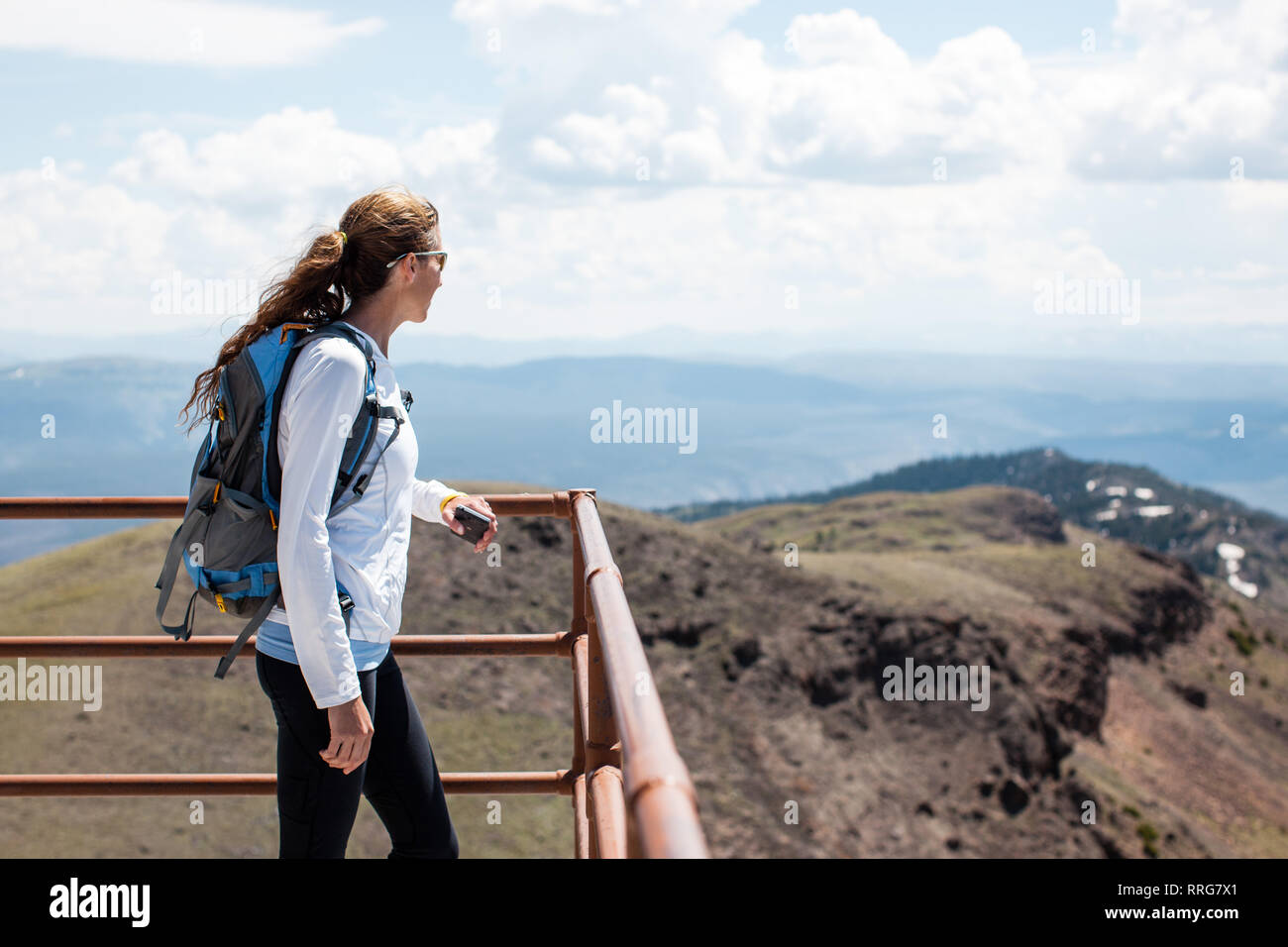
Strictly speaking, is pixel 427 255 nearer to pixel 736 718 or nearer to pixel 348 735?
pixel 348 735

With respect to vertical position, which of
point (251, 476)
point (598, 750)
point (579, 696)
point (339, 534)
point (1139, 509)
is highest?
point (251, 476)

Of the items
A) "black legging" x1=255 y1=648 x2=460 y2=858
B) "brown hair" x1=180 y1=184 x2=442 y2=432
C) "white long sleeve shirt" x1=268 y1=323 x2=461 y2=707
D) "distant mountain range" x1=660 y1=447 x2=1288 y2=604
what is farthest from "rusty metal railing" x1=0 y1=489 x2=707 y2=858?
"distant mountain range" x1=660 y1=447 x2=1288 y2=604

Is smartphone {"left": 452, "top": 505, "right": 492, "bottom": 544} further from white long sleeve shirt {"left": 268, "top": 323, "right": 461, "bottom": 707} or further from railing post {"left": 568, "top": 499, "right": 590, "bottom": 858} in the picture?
white long sleeve shirt {"left": 268, "top": 323, "right": 461, "bottom": 707}

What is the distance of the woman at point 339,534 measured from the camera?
2529mm

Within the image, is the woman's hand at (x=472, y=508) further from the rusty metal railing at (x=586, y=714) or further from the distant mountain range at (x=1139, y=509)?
the distant mountain range at (x=1139, y=509)

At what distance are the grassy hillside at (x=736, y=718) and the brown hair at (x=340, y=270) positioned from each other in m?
11.7

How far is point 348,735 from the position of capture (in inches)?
105

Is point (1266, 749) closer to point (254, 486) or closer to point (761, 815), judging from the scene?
point (761, 815)

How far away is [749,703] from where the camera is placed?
72.0ft

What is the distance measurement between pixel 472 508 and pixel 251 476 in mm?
942

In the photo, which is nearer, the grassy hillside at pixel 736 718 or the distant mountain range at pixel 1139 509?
the grassy hillside at pixel 736 718

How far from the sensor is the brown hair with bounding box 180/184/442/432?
281 cm

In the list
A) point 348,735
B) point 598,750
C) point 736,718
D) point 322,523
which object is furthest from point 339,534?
point 736,718

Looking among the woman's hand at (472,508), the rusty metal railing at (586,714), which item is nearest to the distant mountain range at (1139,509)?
the rusty metal railing at (586,714)
